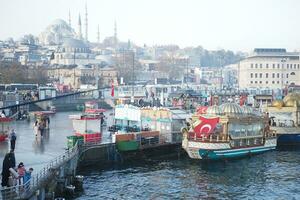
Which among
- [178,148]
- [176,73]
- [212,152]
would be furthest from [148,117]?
[176,73]

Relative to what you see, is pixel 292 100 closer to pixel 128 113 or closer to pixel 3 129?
pixel 128 113

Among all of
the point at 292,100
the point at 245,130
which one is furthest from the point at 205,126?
the point at 292,100

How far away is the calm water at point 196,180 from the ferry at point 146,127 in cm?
187

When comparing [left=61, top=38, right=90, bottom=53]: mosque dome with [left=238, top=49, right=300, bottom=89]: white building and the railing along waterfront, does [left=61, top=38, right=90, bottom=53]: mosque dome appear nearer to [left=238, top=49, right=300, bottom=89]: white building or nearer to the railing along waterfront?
[left=238, top=49, right=300, bottom=89]: white building

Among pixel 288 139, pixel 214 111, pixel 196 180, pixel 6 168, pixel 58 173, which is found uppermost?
pixel 214 111

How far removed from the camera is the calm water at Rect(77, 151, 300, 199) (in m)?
29.9

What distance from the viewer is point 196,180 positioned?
110 feet

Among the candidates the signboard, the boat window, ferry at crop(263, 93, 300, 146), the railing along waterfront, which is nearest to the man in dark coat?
the railing along waterfront

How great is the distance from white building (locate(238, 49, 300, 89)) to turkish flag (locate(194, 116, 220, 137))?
90.1 m

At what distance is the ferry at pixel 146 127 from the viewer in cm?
3885

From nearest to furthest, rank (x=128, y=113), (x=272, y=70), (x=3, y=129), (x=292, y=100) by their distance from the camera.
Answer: (x=3, y=129) < (x=128, y=113) < (x=292, y=100) < (x=272, y=70)

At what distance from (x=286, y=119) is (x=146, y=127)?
1564cm

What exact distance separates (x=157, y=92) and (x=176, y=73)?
7219cm

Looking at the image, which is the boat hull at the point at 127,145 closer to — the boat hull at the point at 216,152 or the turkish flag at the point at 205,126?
the boat hull at the point at 216,152
